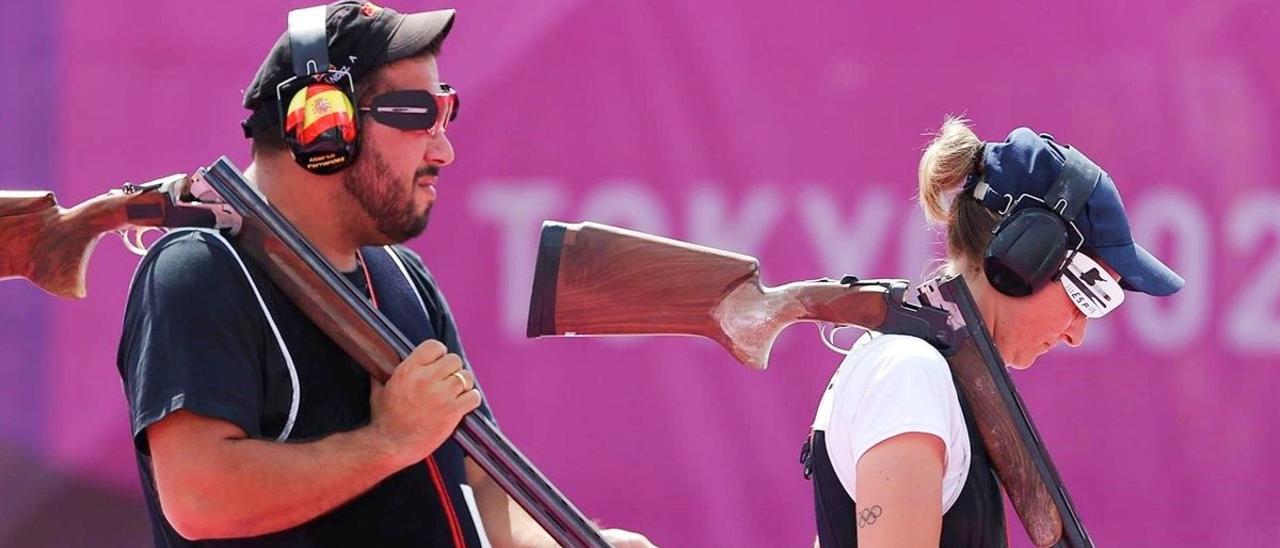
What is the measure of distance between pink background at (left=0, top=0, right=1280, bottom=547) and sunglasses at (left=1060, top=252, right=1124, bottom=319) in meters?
1.78

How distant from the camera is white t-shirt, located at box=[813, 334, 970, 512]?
2.41 metres

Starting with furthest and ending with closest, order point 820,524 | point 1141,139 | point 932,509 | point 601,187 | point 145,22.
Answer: point 1141,139
point 601,187
point 145,22
point 820,524
point 932,509

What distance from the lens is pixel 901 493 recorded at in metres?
2.36

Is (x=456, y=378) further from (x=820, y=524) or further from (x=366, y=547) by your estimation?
(x=820, y=524)

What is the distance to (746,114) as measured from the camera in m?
4.52

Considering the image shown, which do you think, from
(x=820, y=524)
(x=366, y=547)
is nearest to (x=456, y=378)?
(x=366, y=547)

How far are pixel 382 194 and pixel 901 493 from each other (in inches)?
38.7

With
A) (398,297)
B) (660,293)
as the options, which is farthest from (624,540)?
(398,297)

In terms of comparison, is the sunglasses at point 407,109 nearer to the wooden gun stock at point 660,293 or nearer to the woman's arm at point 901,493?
the wooden gun stock at point 660,293

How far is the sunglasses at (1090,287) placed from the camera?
9.05 feet

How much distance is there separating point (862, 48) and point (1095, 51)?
0.68 metres

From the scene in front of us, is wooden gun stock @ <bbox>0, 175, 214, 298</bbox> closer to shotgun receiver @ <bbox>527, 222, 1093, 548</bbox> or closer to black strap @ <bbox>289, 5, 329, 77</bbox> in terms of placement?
black strap @ <bbox>289, 5, 329, 77</bbox>

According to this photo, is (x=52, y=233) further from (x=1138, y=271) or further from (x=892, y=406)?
(x=1138, y=271)

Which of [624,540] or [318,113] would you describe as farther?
[624,540]
